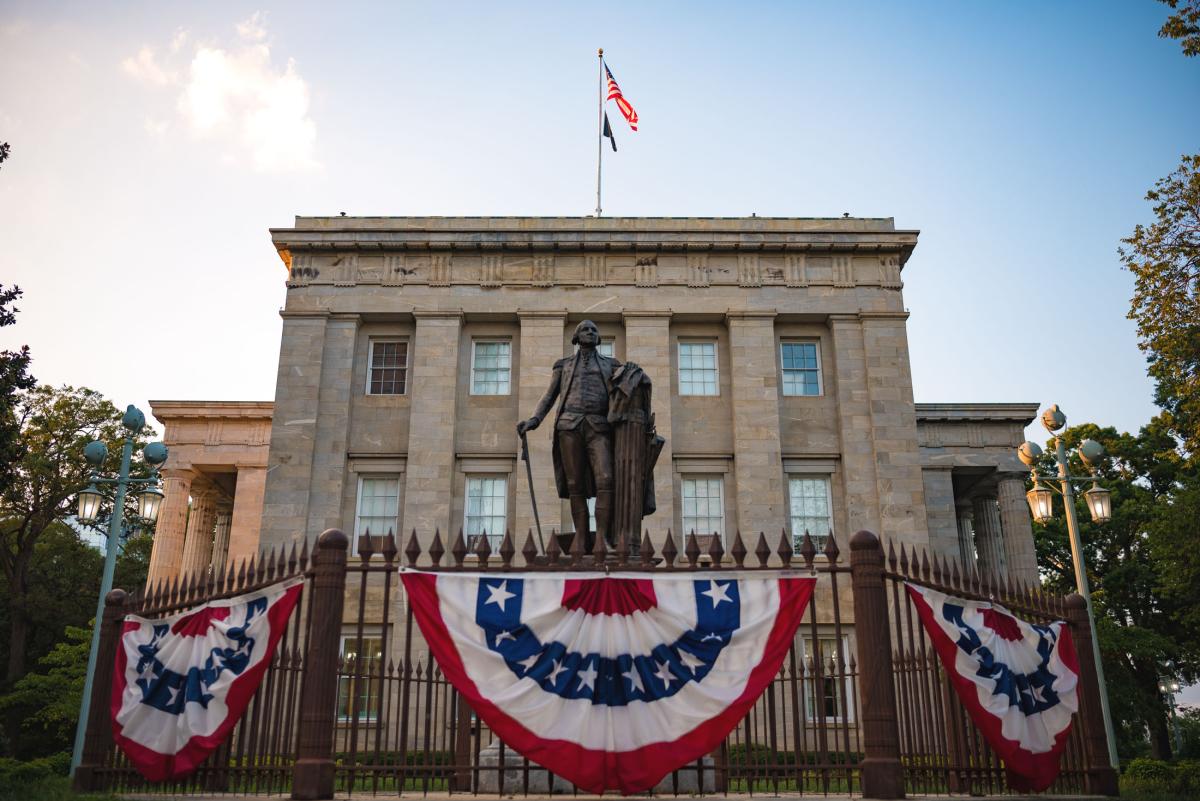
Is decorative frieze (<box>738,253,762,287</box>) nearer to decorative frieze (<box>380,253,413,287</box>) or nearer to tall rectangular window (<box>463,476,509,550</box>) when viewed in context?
tall rectangular window (<box>463,476,509,550</box>)

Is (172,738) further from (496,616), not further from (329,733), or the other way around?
(496,616)

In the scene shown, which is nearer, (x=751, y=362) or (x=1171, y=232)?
(x=1171, y=232)

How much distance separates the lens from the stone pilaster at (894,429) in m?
26.5

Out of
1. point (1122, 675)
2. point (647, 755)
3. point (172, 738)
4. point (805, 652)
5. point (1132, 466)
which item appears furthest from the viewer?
point (1132, 466)

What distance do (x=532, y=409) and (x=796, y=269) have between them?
9.20 m

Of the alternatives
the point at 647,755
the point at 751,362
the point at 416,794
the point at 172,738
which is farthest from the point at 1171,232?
the point at 172,738

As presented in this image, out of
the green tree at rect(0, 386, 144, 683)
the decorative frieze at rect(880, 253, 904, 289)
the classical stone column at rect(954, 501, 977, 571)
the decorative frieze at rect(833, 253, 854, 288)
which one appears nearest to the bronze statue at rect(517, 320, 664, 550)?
the decorative frieze at rect(833, 253, 854, 288)

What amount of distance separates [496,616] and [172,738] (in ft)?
10.3

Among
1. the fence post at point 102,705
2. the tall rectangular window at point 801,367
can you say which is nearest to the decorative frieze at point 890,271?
the tall rectangular window at point 801,367

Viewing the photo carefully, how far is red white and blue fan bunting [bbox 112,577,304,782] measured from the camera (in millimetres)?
8547

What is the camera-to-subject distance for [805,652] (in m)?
23.3

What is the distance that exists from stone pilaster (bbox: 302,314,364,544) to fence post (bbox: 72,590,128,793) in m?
16.7

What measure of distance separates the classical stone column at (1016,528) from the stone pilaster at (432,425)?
15576mm

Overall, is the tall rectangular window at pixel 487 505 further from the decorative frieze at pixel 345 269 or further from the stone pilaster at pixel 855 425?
the stone pilaster at pixel 855 425
